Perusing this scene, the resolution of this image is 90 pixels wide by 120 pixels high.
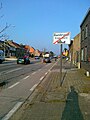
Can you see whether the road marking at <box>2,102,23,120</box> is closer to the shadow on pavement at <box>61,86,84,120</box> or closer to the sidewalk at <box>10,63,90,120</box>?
the sidewalk at <box>10,63,90,120</box>

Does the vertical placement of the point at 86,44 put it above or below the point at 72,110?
above

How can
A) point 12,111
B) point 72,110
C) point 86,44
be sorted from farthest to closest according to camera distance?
point 86,44 < point 72,110 < point 12,111

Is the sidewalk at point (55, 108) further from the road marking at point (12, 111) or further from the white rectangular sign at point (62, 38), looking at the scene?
the white rectangular sign at point (62, 38)

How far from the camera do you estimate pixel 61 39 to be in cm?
1310

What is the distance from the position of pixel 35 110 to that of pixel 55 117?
1.06 metres

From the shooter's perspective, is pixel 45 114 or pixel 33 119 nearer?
pixel 33 119

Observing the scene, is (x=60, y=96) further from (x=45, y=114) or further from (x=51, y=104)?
(x=45, y=114)

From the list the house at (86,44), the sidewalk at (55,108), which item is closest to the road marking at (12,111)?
the sidewalk at (55,108)

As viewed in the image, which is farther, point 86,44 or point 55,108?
point 86,44

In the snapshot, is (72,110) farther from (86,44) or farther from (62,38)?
(86,44)

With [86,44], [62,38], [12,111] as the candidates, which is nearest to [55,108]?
[12,111]

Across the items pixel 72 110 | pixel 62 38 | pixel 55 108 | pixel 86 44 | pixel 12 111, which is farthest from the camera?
pixel 86 44

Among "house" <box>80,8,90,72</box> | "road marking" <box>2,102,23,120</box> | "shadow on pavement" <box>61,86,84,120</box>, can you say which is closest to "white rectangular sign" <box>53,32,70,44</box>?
"shadow on pavement" <box>61,86,84,120</box>

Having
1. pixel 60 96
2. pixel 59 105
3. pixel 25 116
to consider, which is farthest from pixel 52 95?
pixel 25 116
